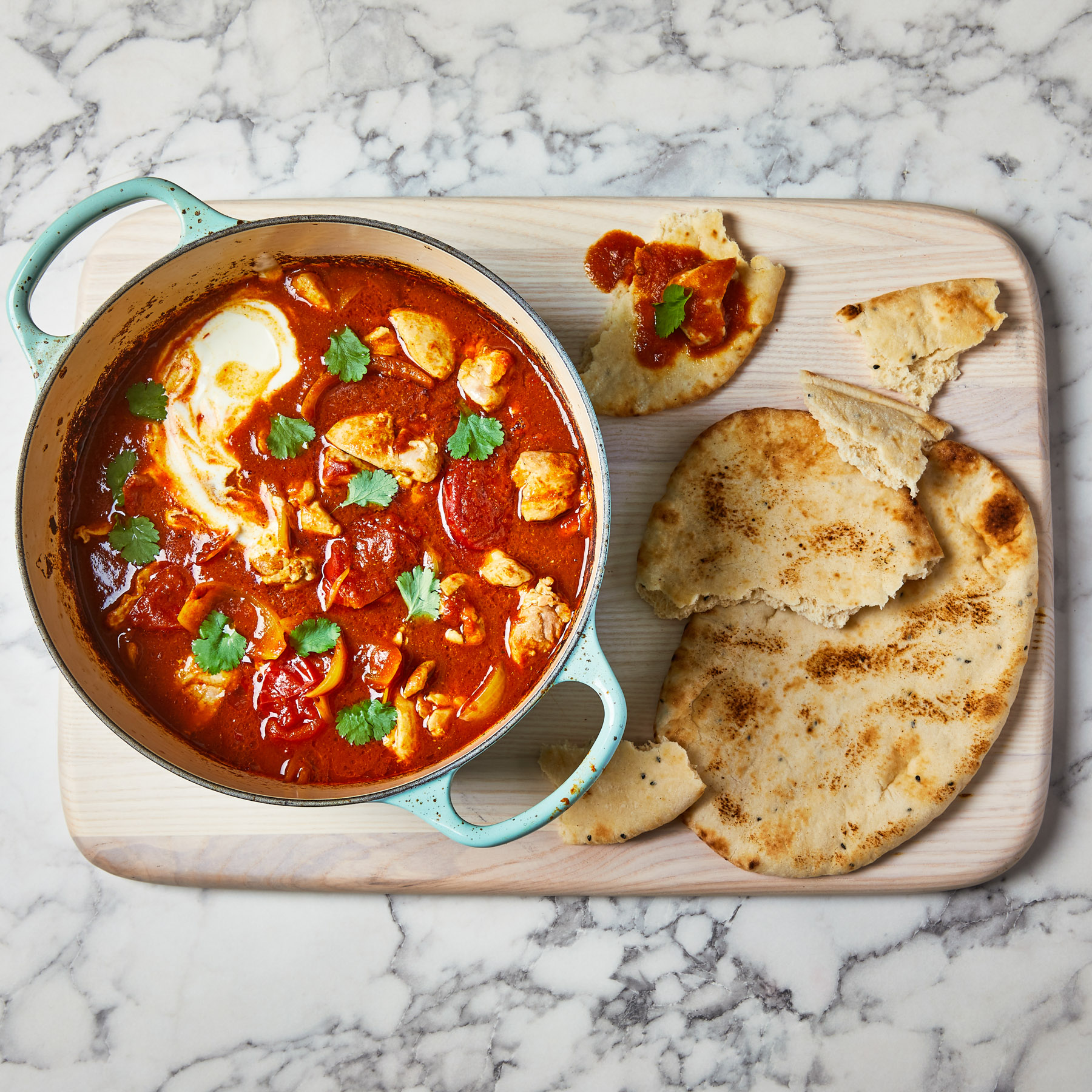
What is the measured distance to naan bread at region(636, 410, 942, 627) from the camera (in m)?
2.98

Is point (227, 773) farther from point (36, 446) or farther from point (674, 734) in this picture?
point (674, 734)

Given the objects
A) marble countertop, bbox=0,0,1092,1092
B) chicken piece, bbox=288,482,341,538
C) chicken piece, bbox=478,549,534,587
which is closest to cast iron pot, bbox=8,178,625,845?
chicken piece, bbox=478,549,534,587

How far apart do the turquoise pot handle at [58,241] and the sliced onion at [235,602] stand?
29.1 inches

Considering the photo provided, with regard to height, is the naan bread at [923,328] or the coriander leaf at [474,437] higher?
the naan bread at [923,328]

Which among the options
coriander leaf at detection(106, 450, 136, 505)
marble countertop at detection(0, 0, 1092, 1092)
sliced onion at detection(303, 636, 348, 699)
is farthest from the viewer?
marble countertop at detection(0, 0, 1092, 1092)

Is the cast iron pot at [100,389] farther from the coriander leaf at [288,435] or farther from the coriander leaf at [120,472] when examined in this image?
the coriander leaf at [288,435]

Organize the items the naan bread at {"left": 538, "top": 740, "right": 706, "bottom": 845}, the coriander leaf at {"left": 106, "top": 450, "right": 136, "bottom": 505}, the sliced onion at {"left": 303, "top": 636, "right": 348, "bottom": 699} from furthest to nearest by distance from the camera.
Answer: the naan bread at {"left": 538, "top": 740, "right": 706, "bottom": 845}
the coriander leaf at {"left": 106, "top": 450, "right": 136, "bottom": 505}
the sliced onion at {"left": 303, "top": 636, "right": 348, "bottom": 699}

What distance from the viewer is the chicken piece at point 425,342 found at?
9.18 ft

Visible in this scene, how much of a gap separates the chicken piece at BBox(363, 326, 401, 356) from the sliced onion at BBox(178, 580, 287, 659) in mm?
832

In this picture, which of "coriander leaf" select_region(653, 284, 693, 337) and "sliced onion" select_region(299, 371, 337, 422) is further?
"coriander leaf" select_region(653, 284, 693, 337)

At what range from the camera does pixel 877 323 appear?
3.09m

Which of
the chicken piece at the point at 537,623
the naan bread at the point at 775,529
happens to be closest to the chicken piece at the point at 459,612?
the chicken piece at the point at 537,623

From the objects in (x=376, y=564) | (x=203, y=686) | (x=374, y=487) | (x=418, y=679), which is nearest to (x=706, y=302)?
(x=374, y=487)

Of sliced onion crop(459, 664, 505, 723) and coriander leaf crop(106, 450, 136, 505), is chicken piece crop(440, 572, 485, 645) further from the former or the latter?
coriander leaf crop(106, 450, 136, 505)
